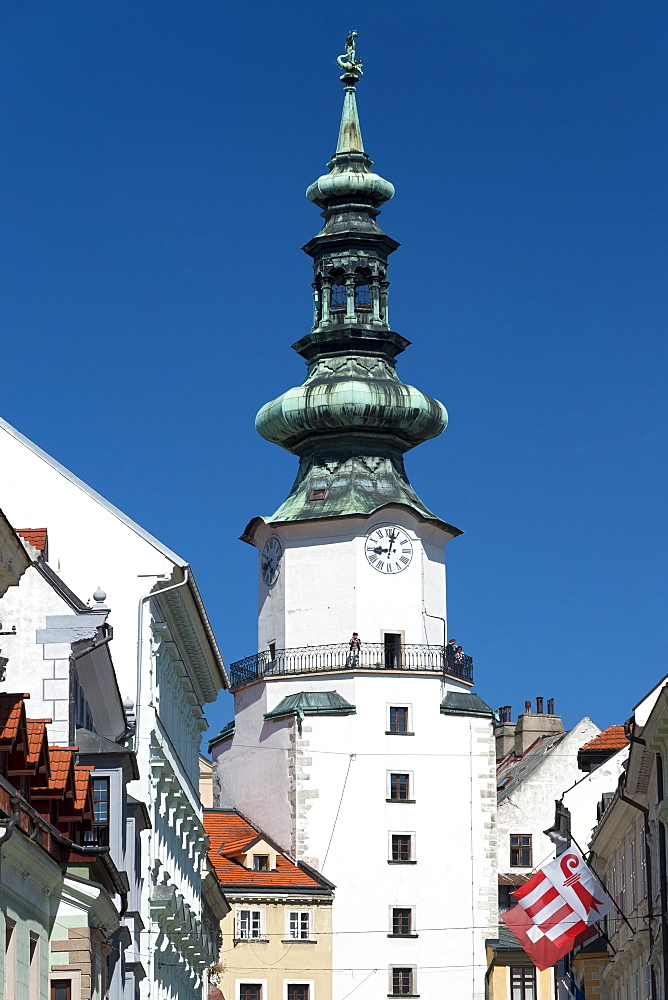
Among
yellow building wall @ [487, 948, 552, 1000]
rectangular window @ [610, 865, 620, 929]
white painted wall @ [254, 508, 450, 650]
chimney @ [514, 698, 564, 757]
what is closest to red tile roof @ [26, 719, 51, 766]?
rectangular window @ [610, 865, 620, 929]

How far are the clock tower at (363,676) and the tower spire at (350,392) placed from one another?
80mm

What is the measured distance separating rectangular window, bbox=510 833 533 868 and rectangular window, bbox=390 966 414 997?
12318mm

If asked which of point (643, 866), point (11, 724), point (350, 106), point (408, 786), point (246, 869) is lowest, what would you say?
point (11, 724)

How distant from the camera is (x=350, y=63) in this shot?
9425cm

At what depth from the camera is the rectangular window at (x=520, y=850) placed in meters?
91.0

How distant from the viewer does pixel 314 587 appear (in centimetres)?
8519

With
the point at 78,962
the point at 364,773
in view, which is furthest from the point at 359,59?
the point at 78,962

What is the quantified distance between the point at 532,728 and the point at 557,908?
5984 cm

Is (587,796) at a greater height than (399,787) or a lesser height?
lesser

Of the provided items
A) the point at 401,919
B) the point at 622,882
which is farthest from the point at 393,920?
the point at 622,882

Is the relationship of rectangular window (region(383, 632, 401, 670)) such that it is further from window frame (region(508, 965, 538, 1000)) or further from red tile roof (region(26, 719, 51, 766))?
red tile roof (region(26, 719, 51, 766))

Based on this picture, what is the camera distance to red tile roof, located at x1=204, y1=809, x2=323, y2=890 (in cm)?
7888

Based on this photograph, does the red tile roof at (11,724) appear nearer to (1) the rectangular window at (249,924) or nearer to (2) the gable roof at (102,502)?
(2) the gable roof at (102,502)

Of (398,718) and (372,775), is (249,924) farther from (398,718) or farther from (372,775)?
(398,718)
